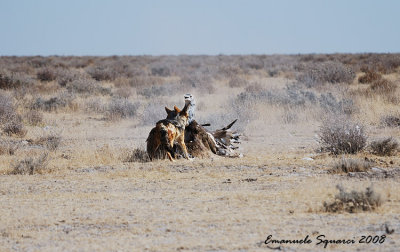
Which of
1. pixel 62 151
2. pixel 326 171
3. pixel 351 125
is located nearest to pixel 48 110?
pixel 62 151

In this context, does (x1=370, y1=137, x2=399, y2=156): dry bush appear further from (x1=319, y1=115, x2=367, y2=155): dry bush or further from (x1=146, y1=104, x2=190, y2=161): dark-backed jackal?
(x1=146, y1=104, x2=190, y2=161): dark-backed jackal

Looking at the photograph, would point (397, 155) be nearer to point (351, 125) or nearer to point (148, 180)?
point (351, 125)

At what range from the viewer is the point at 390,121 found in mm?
16344

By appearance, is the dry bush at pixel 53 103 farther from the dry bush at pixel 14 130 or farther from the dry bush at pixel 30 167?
the dry bush at pixel 30 167

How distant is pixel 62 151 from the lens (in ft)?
43.3

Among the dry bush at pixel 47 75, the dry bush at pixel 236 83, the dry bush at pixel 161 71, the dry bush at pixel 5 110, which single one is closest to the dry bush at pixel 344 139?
the dry bush at pixel 5 110

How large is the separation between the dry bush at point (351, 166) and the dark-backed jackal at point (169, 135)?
2.70 meters

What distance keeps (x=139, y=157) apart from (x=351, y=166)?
12.8 feet

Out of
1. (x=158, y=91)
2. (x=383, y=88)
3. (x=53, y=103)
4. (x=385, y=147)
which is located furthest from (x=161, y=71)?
(x=385, y=147)

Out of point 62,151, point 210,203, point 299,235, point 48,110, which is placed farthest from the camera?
point 48,110

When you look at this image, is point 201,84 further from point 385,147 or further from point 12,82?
point 385,147

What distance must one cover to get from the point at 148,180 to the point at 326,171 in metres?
2.84

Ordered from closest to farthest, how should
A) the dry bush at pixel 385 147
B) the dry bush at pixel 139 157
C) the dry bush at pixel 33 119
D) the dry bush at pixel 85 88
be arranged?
Answer: the dry bush at pixel 139 157
the dry bush at pixel 385 147
the dry bush at pixel 33 119
the dry bush at pixel 85 88

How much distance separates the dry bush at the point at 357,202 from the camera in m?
7.12
